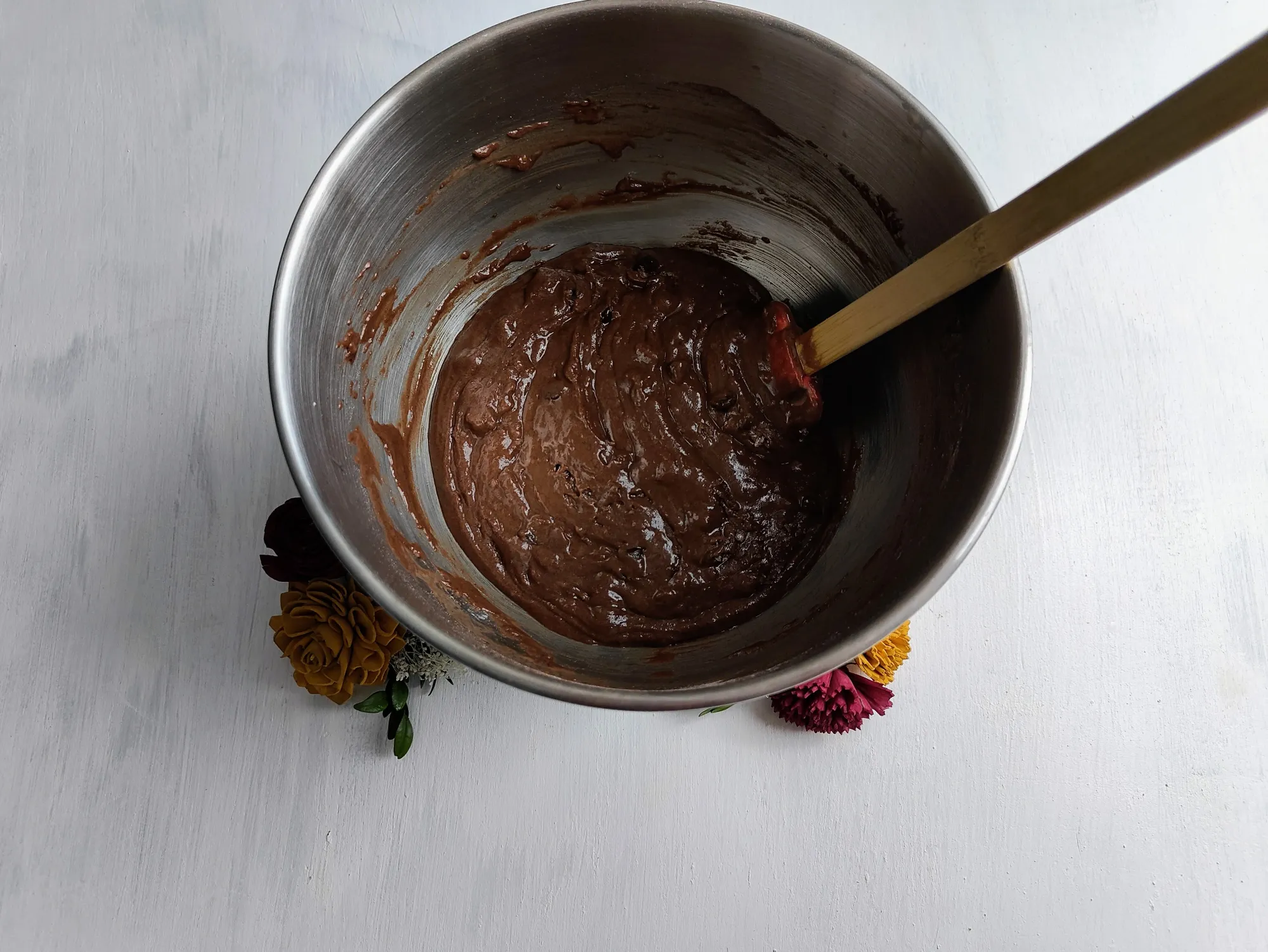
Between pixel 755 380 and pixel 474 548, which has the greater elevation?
pixel 755 380

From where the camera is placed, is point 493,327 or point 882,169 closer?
point 882,169

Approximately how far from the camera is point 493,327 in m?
1.67

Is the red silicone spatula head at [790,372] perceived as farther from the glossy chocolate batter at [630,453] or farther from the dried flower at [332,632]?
the dried flower at [332,632]

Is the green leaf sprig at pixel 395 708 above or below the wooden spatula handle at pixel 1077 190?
below

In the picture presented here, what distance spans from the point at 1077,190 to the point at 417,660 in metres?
1.29

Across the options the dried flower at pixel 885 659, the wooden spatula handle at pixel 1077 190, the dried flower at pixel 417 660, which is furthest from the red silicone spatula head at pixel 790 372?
the dried flower at pixel 417 660

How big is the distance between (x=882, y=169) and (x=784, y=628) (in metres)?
0.77

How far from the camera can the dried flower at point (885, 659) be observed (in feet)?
5.12

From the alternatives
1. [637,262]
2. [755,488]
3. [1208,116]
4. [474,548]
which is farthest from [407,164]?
[1208,116]

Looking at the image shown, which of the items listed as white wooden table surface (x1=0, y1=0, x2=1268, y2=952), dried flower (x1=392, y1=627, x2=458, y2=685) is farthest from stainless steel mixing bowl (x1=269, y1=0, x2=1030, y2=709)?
white wooden table surface (x1=0, y1=0, x2=1268, y2=952)

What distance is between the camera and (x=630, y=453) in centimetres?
163

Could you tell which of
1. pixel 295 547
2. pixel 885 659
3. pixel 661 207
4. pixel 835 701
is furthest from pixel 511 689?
pixel 661 207

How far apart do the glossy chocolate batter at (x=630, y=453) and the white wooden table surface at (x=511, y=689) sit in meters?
0.27

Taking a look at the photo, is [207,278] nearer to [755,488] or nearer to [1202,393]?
[755,488]
